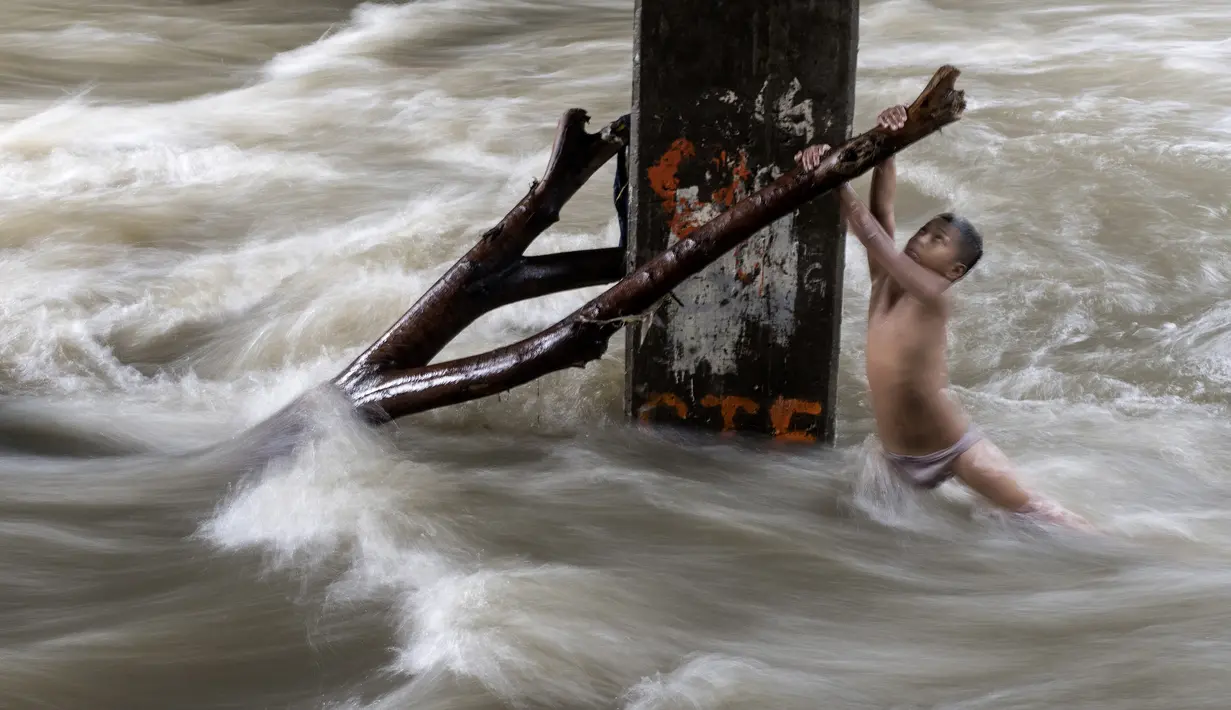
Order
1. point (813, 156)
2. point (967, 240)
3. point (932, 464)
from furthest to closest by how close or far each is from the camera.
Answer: point (932, 464) → point (967, 240) → point (813, 156)

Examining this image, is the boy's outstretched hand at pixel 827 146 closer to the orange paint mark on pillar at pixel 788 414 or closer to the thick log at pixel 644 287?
the thick log at pixel 644 287

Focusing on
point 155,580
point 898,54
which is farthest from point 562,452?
point 898,54

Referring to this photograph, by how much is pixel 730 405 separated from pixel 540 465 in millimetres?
498

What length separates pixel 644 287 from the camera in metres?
2.79

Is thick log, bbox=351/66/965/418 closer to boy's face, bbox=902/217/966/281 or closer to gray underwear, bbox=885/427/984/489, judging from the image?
boy's face, bbox=902/217/966/281

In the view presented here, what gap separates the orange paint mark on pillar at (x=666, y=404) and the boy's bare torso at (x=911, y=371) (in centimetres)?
47

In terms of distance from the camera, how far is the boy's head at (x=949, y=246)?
275 cm

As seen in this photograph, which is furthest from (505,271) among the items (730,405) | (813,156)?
(813,156)

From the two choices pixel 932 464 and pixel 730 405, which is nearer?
pixel 932 464

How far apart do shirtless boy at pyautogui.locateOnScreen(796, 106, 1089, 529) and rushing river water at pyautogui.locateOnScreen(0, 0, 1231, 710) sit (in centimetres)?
9

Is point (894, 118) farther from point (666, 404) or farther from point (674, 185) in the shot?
point (666, 404)

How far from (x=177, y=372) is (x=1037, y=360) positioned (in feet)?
9.48

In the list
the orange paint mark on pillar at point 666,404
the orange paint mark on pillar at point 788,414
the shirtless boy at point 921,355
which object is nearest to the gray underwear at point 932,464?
the shirtless boy at point 921,355

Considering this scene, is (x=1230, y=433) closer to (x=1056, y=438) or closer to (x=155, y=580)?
(x=1056, y=438)
